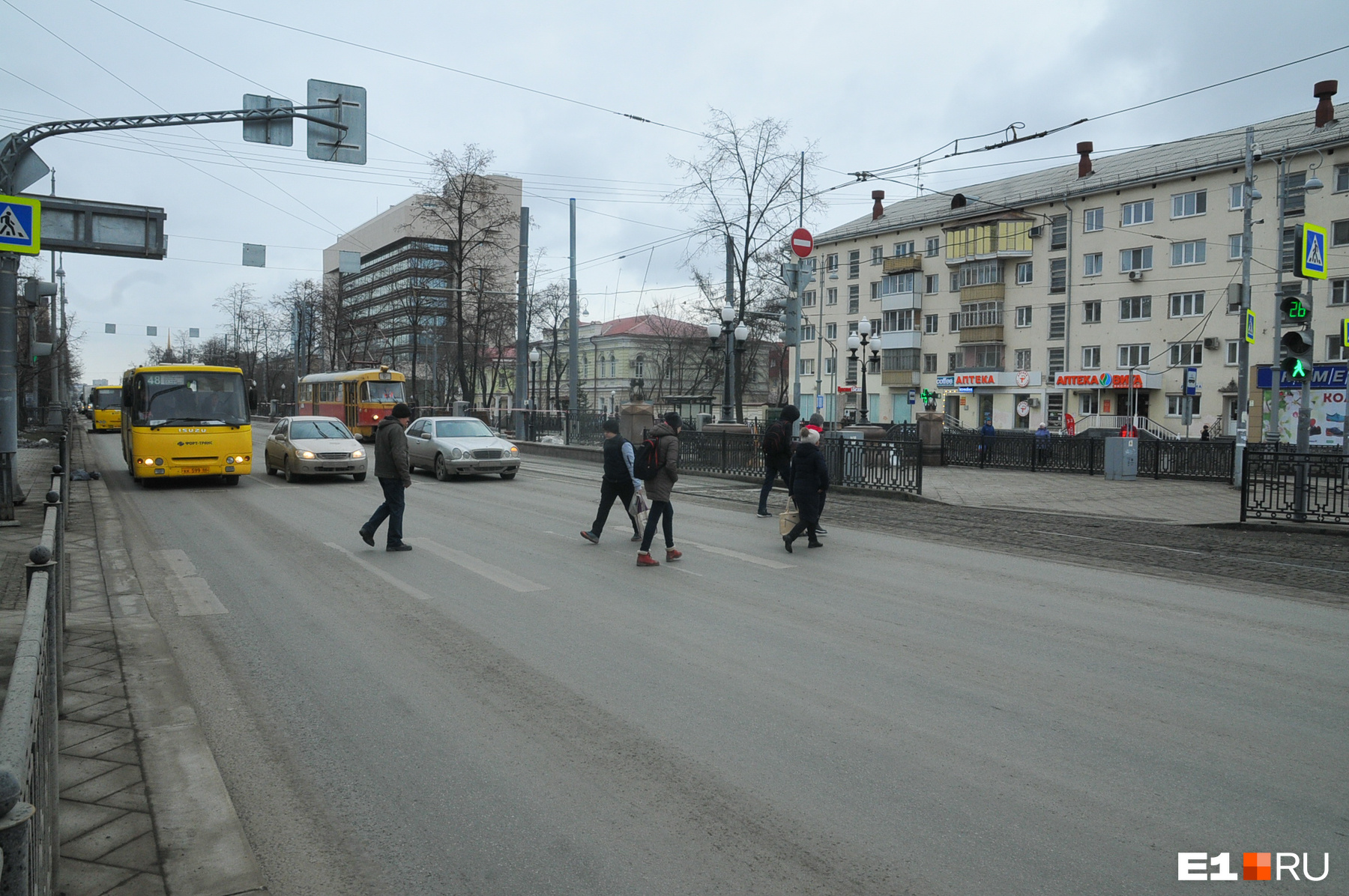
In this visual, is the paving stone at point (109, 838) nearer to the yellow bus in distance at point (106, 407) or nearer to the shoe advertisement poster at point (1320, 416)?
the shoe advertisement poster at point (1320, 416)

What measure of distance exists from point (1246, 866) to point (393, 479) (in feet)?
30.3

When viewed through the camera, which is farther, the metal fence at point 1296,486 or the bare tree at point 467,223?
the bare tree at point 467,223

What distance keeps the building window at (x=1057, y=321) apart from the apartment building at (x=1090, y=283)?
0.09 meters

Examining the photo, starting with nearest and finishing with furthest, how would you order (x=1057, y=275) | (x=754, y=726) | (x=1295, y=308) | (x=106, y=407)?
1. (x=754, y=726)
2. (x=1295, y=308)
3. (x=1057, y=275)
4. (x=106, y=407)

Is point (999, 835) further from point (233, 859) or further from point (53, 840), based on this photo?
point (53, 840)

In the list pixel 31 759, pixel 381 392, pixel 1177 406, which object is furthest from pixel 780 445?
pixel 1177 406

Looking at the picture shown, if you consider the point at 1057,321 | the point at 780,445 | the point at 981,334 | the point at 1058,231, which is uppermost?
the point at 1058,231

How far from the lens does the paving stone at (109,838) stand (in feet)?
11.4

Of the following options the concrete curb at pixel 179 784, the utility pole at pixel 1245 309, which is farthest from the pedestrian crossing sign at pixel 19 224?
the utility pole at pixel 1245 309

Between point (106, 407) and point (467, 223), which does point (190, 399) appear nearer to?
point (467, 223)

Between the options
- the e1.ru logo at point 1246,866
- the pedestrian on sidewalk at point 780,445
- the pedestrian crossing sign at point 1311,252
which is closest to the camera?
the e1.ru logo at point 1246,866

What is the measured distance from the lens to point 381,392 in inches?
1554

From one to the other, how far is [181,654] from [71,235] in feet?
38.6

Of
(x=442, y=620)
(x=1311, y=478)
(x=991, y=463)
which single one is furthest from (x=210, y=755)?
(x=991, y=463)
